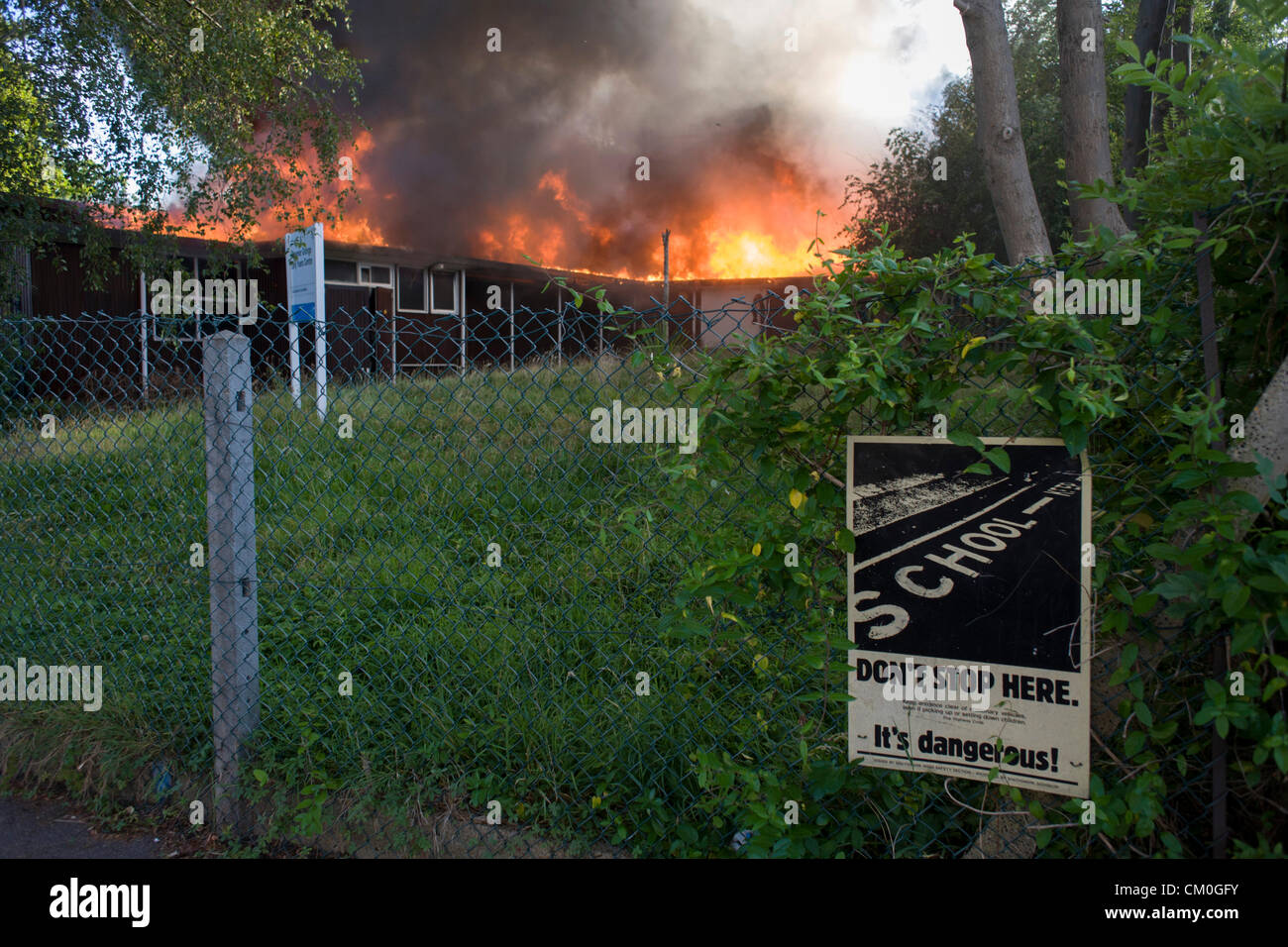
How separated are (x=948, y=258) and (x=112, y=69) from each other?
12.6 metres

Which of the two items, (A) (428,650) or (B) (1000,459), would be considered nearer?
(B) (1000,459)

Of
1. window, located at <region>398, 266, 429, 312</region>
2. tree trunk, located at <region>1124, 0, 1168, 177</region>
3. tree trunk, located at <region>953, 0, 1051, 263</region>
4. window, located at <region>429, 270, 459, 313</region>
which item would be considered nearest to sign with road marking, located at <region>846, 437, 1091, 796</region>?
tree trunk, located at <region>953, 0, 1051, 263</region>

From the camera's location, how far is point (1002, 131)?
297 inches

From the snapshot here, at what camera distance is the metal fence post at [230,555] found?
9.44 feet

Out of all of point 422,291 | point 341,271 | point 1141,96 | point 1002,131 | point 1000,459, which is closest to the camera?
point 1000,459

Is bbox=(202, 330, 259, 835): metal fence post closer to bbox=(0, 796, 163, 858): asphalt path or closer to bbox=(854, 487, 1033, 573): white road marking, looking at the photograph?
bbox=(0, 796, 163, 858): asphalt path

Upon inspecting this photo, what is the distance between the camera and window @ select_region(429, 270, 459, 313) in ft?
61.9

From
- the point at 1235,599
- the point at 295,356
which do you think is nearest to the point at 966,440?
the point at 1235,599

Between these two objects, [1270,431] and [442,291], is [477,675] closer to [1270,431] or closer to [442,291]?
[1270,431]

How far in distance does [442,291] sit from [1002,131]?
46.2 ft

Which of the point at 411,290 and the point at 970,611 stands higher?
the point at 411,290

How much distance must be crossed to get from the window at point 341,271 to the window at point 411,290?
120cm
